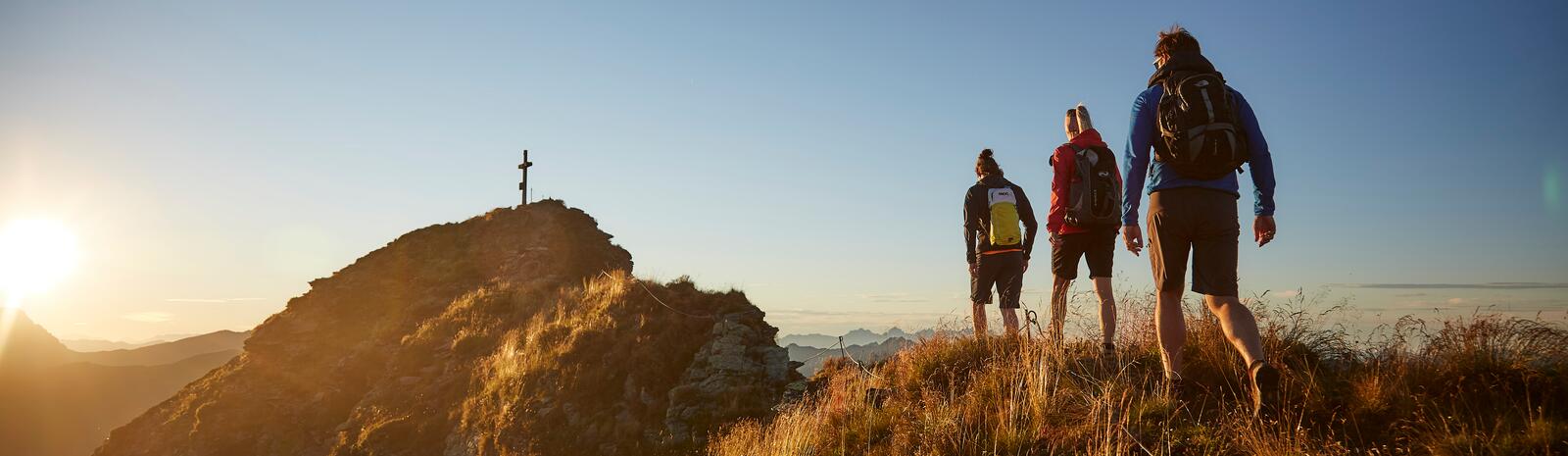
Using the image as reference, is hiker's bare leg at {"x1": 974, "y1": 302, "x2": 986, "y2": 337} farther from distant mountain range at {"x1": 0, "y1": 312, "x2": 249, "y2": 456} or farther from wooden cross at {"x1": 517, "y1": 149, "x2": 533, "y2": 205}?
distant mountain range at {"x1": 0, "y1": 312, "x2": 249, "y2": 456}

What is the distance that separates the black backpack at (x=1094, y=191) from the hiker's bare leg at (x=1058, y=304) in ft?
1.76

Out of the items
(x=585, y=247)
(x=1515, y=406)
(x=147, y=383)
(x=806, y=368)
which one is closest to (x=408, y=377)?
(x=585, y=247)

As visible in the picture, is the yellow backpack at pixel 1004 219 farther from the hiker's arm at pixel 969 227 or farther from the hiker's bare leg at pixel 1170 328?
the hiker's bare leg at pixel 1170 328

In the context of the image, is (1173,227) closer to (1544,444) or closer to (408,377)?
(1544,444)

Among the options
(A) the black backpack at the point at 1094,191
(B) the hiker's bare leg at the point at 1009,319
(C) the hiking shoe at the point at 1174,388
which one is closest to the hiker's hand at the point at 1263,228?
(C) the hiking shoe at the point at 1174,388

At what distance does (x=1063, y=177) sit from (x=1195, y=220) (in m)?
2.14

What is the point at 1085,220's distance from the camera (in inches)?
241

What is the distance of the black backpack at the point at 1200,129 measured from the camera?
417cm

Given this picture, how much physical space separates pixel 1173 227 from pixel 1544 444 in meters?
1.91

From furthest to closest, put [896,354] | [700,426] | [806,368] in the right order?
1. [806,368]
2. [700,426]
3. [896,354]

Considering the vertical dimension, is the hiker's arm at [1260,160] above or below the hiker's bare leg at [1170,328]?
above

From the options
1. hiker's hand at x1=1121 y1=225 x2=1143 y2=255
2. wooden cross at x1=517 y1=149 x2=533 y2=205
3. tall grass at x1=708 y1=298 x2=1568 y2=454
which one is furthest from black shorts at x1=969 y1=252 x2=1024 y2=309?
wooden cross at x1=517 y1=149 x2=533 y2=205

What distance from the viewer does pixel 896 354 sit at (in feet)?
28.8

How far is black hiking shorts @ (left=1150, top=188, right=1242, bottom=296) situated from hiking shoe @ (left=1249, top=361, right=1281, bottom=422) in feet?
1.45
